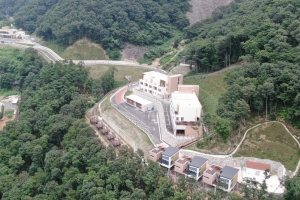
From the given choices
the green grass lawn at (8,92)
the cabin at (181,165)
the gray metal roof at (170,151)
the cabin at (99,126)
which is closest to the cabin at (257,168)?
the cabin at (181,165)

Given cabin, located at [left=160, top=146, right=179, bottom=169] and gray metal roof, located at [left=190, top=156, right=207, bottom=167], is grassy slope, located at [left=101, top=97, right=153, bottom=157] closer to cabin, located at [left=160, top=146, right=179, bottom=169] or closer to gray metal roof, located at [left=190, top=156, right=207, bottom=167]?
cabin, located at [left=160, top=146, right=179, bottom=169]

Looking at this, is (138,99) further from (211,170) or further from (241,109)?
(211,170)

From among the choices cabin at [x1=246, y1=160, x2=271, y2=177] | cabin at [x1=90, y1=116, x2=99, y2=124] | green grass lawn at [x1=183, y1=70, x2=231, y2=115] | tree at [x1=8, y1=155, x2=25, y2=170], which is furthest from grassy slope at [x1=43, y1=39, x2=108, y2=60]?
cabin at [x1=246, y1=160, x2=271, y2=177]

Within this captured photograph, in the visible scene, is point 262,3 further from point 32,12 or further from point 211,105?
point 32,12

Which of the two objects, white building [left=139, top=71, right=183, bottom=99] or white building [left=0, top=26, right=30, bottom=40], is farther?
white building [left=0, top=26, right=30, bottom=40]

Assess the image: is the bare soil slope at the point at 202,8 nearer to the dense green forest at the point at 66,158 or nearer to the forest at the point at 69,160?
the forest at the point at 69,160

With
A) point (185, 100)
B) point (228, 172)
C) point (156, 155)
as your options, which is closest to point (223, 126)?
point (228, 172)

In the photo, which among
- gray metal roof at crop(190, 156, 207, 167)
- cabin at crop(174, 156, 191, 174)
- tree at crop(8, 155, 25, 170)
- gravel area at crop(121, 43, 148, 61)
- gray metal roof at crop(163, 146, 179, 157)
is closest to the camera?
gray metal roof at crop(190, 156, 207, 167)
